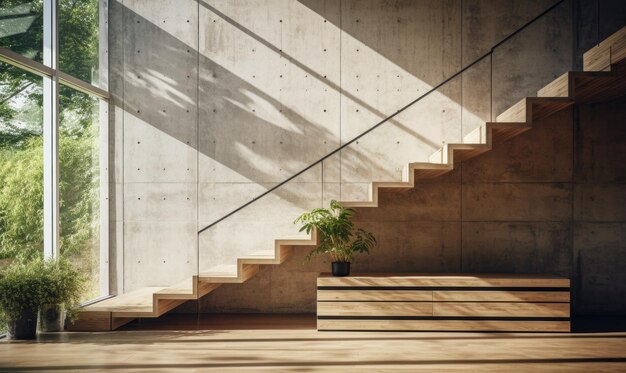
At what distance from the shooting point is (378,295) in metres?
4.82

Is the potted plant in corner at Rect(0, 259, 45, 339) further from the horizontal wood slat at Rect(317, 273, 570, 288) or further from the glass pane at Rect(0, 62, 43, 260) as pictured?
the horizontal wood slat at Rect(317, 273, 570, 288)

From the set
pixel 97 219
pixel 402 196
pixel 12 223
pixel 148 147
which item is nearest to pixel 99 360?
pixel 12 223

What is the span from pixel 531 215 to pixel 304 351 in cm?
317

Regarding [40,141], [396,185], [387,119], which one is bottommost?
[396,185]

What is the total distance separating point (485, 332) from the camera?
4.75 m

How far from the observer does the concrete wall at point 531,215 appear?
5527 mm

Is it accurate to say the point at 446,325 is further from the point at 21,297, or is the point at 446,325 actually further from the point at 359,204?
the point at 21,297

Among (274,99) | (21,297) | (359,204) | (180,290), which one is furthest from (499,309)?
(21,297)

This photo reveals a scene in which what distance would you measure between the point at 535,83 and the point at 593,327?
2.75 metres

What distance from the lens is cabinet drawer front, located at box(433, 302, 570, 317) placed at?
471 centimetres

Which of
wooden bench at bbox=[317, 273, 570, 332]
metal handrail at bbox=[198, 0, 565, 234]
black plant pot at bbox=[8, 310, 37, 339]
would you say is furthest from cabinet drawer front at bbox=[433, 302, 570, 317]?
black plant pot at bbox=[8, 310, 37, 339]

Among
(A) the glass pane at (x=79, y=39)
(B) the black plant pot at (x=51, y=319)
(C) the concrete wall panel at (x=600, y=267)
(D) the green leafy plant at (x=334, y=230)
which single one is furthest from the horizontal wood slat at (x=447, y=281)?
(A) the glass pane at (x=79, y=39)

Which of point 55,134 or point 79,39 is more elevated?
point 79,39

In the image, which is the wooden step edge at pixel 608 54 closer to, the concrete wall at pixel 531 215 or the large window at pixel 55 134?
the concrete wall at pixel 531 215
